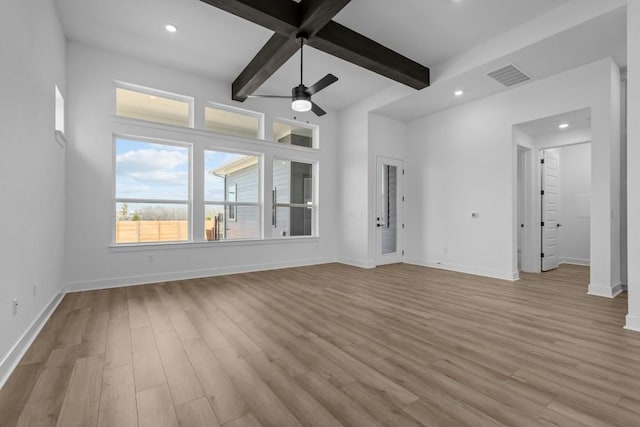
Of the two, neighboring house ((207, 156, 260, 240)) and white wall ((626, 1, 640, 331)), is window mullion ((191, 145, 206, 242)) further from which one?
white wall ((626, 1, 640, 331))

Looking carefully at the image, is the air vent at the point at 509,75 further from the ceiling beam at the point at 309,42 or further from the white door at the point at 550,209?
the white door at the point at 550,209


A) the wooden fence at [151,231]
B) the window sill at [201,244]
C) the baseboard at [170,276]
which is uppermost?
the wooden fence at [151,231]

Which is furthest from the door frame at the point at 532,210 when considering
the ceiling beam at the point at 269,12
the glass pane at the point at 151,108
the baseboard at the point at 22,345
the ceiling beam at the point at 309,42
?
the baseboard at the point at 22,345

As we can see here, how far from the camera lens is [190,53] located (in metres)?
4.50

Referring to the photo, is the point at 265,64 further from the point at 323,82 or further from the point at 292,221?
the point at 292,221

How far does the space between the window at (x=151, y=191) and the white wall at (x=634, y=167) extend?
588 cm

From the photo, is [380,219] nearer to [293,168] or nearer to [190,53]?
[293,168]

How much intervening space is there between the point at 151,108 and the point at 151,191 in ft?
4.63

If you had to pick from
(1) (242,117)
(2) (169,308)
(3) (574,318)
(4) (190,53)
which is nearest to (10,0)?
(4) (190,53)

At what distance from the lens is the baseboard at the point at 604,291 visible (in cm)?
400

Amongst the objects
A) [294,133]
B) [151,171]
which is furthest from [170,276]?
[294,133]

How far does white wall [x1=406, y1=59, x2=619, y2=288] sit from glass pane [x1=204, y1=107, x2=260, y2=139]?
11.8 ft

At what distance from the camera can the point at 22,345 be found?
2.36m

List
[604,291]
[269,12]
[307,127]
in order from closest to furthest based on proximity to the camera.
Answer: [269,12]
[604,291]
[307,127]
